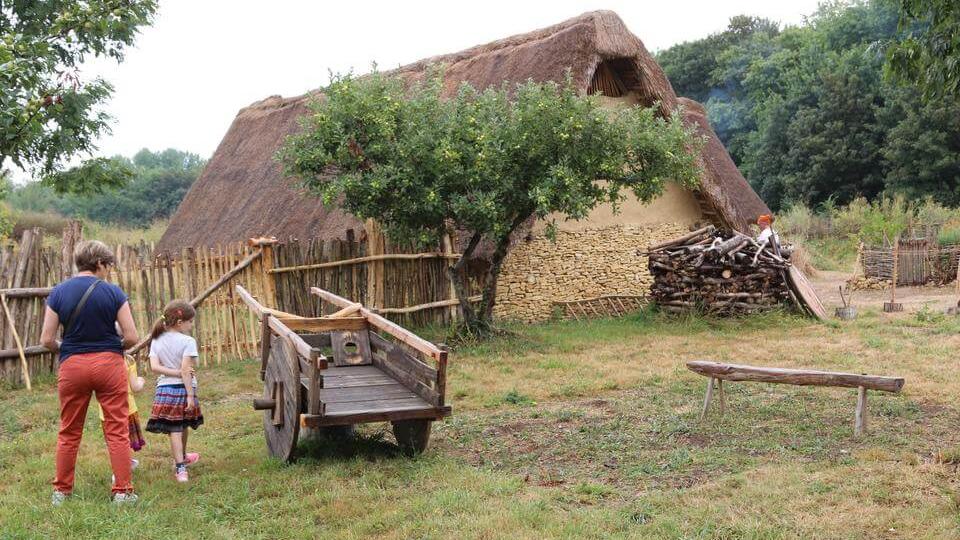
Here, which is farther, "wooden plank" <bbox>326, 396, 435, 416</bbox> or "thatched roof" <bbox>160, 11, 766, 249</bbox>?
"thatched roof" <bbox>160, 11, 766, 249</bbox>

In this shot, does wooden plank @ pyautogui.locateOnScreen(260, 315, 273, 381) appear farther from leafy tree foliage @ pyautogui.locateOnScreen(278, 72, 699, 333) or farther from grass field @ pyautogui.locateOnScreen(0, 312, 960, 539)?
leafy tree foliage @ pyautogui.locateOnScreen(278, 72, 699, 333)

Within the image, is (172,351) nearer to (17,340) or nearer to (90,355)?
(90,355)

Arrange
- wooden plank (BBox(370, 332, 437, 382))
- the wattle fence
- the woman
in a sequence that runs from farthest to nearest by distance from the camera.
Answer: the wattle fence → wooden plank (BBox(370, 332, 437, 382)) → the woman

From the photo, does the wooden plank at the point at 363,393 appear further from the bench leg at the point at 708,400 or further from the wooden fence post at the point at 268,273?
the wooden fence post at the point at 268,273

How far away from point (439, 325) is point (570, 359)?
2.50 m

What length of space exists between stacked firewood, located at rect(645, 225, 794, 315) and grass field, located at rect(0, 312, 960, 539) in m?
3.19

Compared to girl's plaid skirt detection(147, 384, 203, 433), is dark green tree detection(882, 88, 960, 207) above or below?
above

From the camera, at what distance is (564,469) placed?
5180 mm

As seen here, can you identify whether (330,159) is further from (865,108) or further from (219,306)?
(865,108)

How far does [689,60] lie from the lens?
4219 centimetres

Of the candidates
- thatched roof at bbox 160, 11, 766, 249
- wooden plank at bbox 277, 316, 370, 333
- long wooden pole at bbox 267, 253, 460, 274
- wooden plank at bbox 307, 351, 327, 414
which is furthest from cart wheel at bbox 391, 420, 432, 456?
thatched roof at bbox 160, 11, 766, 249

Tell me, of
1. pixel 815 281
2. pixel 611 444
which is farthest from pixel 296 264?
pixel 815 281

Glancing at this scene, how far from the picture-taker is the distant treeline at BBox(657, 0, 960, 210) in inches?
1089

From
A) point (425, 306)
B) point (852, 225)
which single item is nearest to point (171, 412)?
point (425, 306)
